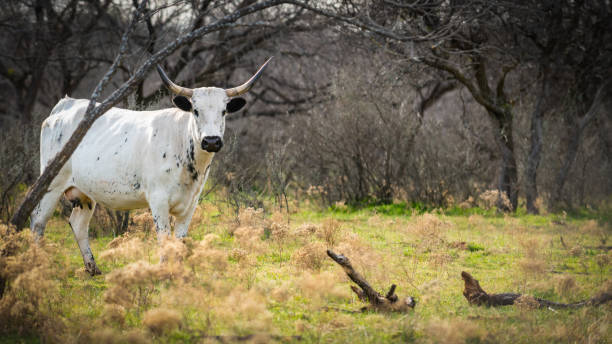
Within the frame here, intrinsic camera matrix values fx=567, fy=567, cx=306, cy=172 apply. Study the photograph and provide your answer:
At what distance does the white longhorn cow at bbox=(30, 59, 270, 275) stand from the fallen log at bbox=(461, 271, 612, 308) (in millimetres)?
2721

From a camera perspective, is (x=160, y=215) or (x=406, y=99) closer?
(x=160, y=215)

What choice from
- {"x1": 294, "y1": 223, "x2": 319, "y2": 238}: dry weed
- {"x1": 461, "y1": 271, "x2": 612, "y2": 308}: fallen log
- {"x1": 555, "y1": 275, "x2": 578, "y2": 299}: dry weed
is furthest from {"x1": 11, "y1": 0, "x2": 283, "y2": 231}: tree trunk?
{"x1": 555, "y1": 275, "x2": 578, "y2": 299}: dry weed

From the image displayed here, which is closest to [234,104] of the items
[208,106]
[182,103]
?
[208,106]

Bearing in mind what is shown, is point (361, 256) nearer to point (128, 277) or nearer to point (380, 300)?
point (380, 300)

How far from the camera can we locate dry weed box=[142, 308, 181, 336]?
12.8ft

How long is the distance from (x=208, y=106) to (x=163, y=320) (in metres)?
2.42

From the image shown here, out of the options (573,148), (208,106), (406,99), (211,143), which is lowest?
(573,148)

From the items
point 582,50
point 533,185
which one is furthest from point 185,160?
point 582,50

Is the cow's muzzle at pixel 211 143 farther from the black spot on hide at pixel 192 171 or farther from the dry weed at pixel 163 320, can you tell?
the dry weed at pixel 163 320

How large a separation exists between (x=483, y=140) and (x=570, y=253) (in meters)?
6.91

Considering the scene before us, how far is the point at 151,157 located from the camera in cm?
588

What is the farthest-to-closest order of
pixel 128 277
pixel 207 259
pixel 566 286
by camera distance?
pixel 566 286
pixel 207 259
pixel 128 277

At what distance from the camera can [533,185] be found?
11.6 m

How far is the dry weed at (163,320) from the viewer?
3916mm
